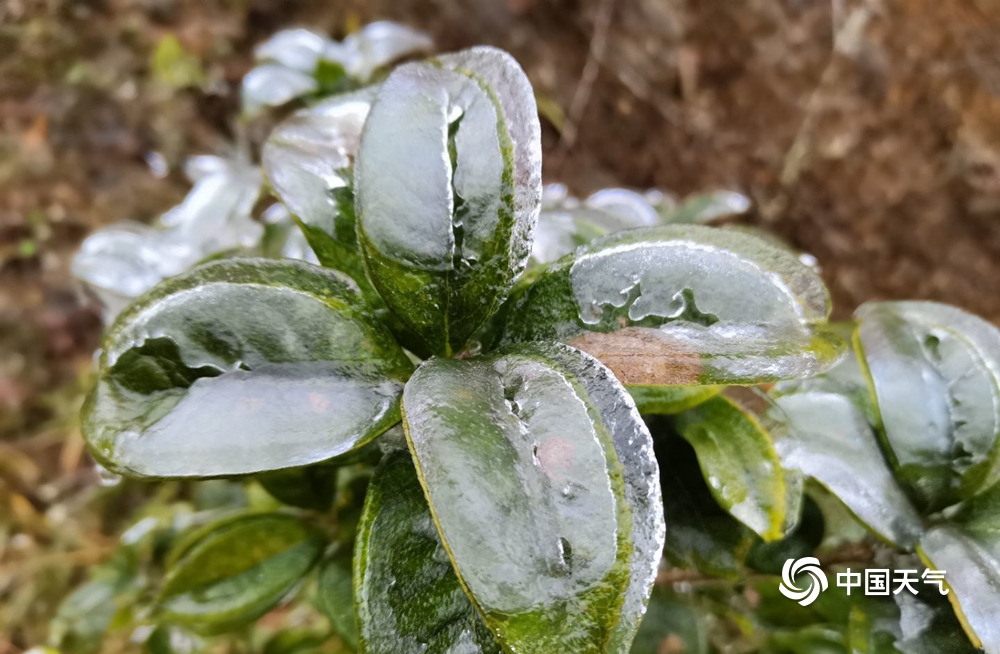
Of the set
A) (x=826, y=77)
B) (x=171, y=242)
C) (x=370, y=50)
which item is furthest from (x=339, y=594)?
(x=826, y=77)

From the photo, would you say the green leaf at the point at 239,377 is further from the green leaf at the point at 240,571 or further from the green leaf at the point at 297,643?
the green leaf at the point at 297,643

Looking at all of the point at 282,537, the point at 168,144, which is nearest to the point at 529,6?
the point at 168,144

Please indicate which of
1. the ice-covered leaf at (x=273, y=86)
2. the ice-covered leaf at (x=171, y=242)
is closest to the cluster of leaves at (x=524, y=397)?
the ice-covered leaf at (x=171, y=242)

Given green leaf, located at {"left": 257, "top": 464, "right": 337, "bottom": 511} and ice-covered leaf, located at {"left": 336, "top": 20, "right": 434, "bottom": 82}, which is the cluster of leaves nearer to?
green leaf, located at {"left": 257, "top": 464, "right": 337, "bottom": 511}

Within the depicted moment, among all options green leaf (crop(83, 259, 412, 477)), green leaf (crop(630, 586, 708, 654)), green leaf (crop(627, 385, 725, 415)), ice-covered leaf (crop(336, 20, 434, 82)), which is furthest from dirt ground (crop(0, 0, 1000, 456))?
green leaf (crop(83, 259, 412, 477))

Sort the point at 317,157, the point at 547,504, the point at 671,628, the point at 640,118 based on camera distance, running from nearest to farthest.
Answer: the point at 547,504 → the point at 317,157 → the point at 671,628 → the point at 640,118

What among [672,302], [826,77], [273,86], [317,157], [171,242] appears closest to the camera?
[672,302]

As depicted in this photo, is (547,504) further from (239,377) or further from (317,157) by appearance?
(317,157)
